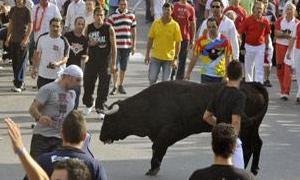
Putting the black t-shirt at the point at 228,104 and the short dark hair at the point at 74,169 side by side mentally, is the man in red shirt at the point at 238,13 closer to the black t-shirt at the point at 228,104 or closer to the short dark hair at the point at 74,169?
the black t-shirt at the point at 228,104

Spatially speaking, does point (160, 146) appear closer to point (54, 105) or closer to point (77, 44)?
point (54, 105)

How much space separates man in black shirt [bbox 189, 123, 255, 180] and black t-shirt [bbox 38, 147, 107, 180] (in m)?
0.74

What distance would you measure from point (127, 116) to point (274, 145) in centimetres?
271

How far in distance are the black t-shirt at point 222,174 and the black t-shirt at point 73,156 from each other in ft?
2.49

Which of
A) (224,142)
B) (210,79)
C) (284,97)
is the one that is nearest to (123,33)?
(284,97)

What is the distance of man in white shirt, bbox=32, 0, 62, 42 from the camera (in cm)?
1695

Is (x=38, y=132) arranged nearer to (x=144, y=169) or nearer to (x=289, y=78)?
(x=144, y=169)

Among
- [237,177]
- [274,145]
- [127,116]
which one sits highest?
[237,177]

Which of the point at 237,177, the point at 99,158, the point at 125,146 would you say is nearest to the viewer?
the point at 237,177

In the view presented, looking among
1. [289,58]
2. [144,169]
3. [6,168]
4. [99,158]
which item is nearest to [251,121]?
[144,169]

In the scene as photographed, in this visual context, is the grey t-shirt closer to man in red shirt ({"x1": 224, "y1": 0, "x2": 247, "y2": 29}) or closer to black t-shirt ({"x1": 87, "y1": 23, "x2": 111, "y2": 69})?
black t-shirt ({"x1": 87, "y1": 23, "x2": 111, "y2": 69})

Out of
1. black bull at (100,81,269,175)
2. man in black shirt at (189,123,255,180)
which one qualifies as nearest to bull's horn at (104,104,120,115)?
black bull at (100,81,269,175)

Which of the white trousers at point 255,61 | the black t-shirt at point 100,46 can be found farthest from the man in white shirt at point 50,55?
the white trousers at point 255,61

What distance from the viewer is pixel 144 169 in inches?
444
